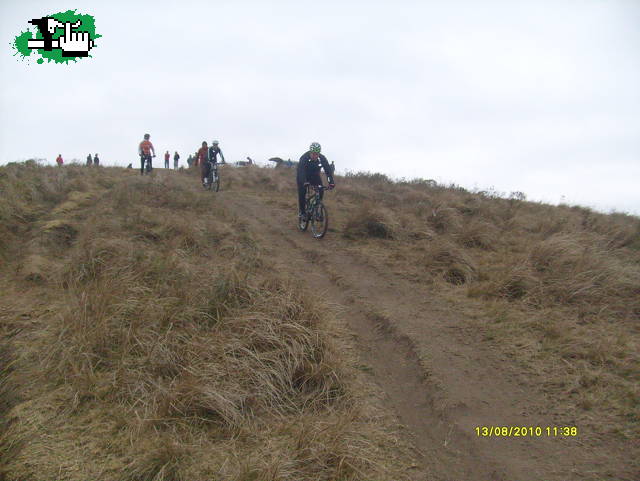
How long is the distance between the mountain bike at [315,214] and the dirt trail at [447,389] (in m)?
2.19

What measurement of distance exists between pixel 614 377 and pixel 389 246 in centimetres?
458

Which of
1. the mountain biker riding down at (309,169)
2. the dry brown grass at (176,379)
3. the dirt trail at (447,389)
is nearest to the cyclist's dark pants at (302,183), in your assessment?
the mountain biker riding down at (309,169)

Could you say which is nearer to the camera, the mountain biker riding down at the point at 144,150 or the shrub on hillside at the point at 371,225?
the shrub on hillside at the point at 371,225

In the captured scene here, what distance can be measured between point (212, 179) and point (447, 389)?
40.3 feet

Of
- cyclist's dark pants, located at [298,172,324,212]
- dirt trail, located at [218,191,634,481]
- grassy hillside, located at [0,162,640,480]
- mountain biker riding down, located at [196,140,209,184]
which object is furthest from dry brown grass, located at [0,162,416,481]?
mountain biker riding down, located at [196,140,209,184]

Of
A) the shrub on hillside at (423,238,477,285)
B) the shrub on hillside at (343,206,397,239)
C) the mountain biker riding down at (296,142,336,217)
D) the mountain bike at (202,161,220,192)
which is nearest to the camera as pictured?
the shrub on hillside at (423,238,477,285)

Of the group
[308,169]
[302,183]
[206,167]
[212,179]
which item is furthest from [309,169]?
[206,167]

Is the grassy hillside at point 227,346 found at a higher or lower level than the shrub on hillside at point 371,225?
lower

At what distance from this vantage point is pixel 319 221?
872 cm

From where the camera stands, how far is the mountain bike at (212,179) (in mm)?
14102

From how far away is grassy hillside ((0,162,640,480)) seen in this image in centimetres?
271

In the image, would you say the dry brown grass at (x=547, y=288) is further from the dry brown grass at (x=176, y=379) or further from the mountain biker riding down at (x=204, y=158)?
the mountain biker riding down at (x=204, y=158)

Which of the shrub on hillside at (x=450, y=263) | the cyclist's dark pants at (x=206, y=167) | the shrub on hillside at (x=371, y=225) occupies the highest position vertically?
the cyclist's dark pants at (x=206, y=167)

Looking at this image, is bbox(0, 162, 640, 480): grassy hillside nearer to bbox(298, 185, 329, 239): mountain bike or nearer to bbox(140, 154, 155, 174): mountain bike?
bbox(298, 185, 329, 239): mountain bike
